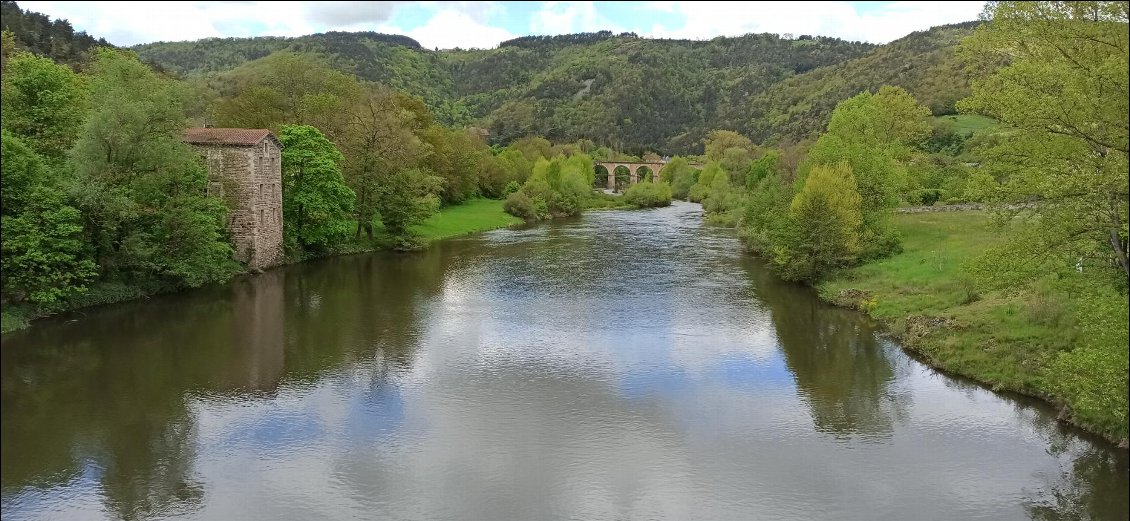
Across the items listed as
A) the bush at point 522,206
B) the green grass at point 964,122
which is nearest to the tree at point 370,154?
the bush at point 522,206

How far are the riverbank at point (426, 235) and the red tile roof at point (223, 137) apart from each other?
9008 mm

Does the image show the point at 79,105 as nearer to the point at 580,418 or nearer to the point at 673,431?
the point at 580,418

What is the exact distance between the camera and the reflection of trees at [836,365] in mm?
19630

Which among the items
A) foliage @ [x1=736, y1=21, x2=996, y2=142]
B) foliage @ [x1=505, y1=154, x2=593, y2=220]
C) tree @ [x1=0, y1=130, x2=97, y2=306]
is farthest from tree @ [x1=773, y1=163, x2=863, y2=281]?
foliage @ [x1=736, y1=21, x2=996, y2=142]

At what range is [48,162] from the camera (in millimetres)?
27516

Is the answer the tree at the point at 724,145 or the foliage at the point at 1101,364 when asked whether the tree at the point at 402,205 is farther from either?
the tree at the point at 724,145

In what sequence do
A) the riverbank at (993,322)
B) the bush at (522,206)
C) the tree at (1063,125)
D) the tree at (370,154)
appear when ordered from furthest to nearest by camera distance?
the bush at (522,206), the tree at (370,154), the riverbank at (993,322), the tree at (1063,125)

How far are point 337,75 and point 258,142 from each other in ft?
96.0

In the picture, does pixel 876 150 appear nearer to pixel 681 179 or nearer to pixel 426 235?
pixel 426 235

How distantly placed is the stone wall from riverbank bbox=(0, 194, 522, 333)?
7.50 meters

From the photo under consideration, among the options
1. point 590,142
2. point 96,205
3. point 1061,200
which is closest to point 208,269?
point 96,205

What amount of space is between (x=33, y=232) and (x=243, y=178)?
1370 centimetres

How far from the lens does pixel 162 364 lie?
2270 cm

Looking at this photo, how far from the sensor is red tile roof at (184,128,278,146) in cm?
3684
